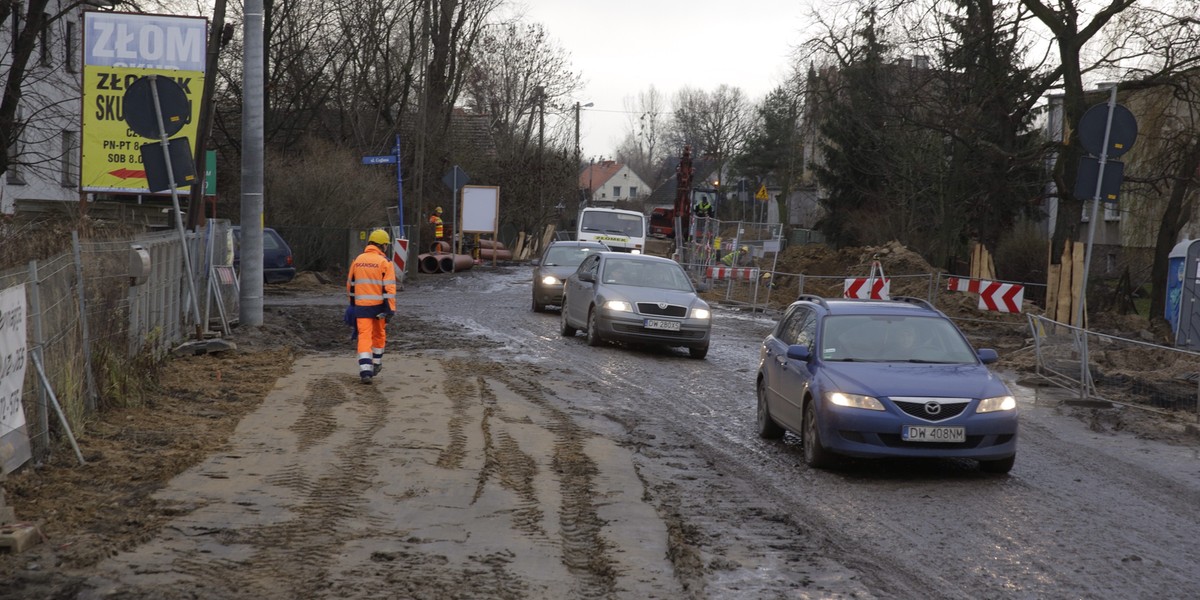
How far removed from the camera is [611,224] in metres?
38.3

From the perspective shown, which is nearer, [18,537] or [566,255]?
[18,537]

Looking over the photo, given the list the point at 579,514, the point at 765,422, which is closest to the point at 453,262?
the point at 765,422

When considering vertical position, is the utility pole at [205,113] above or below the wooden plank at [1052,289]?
above

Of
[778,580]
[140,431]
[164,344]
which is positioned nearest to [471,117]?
[164,344]

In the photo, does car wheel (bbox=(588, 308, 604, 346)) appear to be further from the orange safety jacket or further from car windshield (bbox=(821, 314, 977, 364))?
car windshield (bbox=(821, 314, 977, 364))

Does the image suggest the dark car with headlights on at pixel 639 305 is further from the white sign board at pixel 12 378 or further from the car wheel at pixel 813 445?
the white sign board at pixel 12 378

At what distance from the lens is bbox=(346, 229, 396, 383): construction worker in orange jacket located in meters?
13.5

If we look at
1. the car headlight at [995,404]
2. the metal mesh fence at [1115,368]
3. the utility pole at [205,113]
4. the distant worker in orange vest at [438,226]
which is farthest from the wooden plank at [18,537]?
the distant worker in orange vest at [438,226]

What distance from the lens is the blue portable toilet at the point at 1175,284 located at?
22.8 metres

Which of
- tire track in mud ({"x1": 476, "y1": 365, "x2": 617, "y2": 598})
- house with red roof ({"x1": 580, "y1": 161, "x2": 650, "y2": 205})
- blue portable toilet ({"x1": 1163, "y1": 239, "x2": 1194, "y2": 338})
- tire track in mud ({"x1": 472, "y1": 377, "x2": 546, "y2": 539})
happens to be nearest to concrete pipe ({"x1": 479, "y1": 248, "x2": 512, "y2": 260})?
blue portable toilet ({"x1": 1163, "y1": 239, "x2": 1194, "y2": 338})

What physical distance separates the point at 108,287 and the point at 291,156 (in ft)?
106

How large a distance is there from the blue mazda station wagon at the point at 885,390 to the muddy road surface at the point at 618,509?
0.87 feet

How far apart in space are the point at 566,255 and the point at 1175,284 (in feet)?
38.7

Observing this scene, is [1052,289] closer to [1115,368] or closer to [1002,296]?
[1002,296]
